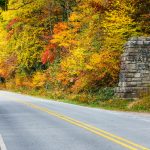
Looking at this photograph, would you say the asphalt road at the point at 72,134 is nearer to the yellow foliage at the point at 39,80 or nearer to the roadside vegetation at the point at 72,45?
the roadside vegetation at the point at 72,45

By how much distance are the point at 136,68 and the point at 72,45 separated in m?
12.9

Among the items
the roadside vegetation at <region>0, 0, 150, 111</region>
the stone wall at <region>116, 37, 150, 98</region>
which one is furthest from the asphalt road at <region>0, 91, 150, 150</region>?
the stone wall at <region>116, 37, 150, 98</region>

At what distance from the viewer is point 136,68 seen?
97.2 ft

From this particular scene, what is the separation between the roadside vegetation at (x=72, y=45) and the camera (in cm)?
3250

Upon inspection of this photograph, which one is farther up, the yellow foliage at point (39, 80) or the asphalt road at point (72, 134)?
the yellow foliage at point (39, 80)

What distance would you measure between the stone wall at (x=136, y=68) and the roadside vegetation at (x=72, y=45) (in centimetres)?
89

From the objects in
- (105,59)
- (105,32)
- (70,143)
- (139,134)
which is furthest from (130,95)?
(70,143)

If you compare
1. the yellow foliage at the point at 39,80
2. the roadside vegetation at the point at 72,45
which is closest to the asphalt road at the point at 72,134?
the roadside vegetation at the point at 72,45

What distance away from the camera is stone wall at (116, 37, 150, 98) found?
1160 inches

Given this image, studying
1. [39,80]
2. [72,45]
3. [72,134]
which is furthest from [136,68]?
[39,80]

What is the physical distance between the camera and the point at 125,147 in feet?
38.3

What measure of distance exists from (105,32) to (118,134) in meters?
20.8

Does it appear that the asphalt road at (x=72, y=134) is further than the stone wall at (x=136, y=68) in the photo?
No

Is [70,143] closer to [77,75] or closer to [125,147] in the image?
[125,147]
